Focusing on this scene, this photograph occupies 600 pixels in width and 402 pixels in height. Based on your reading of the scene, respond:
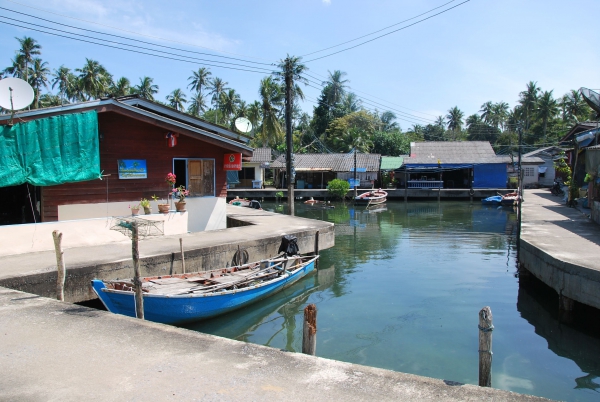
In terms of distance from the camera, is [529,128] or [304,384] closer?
[304,384]

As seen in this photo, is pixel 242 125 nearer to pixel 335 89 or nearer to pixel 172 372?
pixel 172 372

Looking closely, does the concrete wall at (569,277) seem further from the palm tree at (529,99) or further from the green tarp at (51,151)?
the palm tree at (529,99)

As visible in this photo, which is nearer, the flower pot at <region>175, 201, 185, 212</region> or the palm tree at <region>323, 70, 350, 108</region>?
the flower pot at <region>175, 201, 185, 212</region>

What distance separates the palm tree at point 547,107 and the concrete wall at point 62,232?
184ft

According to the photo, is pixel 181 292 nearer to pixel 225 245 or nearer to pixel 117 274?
pixel 117 274

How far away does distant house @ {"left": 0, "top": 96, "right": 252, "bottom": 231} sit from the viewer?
36.9ft

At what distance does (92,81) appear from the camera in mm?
48500

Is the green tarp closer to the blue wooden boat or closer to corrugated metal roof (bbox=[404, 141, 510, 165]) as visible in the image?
the blue wooden boat

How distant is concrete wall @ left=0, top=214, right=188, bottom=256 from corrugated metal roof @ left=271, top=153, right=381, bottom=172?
30.5 m

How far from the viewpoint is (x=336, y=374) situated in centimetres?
486

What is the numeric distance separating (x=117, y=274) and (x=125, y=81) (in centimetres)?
4841


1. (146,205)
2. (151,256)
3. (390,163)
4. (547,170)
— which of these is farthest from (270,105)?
(151,256)

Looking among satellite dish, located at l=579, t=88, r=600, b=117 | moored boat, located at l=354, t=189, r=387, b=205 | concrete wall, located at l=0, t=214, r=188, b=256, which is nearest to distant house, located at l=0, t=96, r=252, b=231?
concrete wall, located at l=0, t=214, r=188, b=256

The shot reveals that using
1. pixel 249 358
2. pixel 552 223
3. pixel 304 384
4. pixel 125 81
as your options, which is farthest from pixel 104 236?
pixel 125 81
